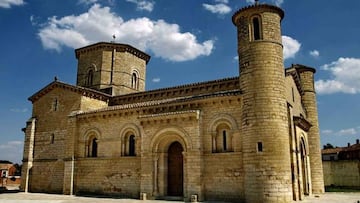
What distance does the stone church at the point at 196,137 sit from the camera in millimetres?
15750

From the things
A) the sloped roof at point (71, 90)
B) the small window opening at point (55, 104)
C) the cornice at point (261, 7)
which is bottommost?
the small window opening at point (55, 104)

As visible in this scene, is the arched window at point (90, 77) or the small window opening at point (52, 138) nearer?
the small window opening at point (52, 138)

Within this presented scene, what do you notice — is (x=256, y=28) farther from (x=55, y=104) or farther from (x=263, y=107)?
(x=55, y=104)

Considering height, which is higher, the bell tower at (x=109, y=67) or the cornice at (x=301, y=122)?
the bell tower at (x=109, y=67)

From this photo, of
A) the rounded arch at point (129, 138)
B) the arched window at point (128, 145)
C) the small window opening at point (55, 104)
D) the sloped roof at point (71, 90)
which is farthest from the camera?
the small window opening at point (55, 104)

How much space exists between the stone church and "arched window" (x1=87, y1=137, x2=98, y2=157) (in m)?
0.07

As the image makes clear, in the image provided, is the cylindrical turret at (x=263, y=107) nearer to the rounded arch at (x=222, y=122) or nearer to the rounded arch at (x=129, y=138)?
the rounded arch at (x=222, y=122)

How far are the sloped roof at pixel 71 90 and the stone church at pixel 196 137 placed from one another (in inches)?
3.3

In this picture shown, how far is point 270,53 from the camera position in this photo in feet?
54.7

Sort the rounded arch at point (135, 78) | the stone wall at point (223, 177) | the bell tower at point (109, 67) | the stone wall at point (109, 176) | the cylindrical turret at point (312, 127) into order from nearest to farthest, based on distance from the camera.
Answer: the stone wall at point (223, 177) < the stone wall at point (109, 176) < the cylindrical turret at point (312, 127) < the bell tower at point (109, 67) < the rounded arch at point (135, 78)

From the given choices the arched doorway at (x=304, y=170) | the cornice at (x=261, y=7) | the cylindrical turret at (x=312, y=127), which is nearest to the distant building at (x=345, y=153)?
the cylindrical turret at (x=312, y=127)

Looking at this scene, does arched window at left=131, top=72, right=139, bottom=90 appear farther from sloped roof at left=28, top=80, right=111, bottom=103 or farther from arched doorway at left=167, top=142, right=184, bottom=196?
arched doorway at left=167, top=142, right=184, bottom=196

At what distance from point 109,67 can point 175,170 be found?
476 inches

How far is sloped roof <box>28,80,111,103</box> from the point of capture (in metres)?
22.9
